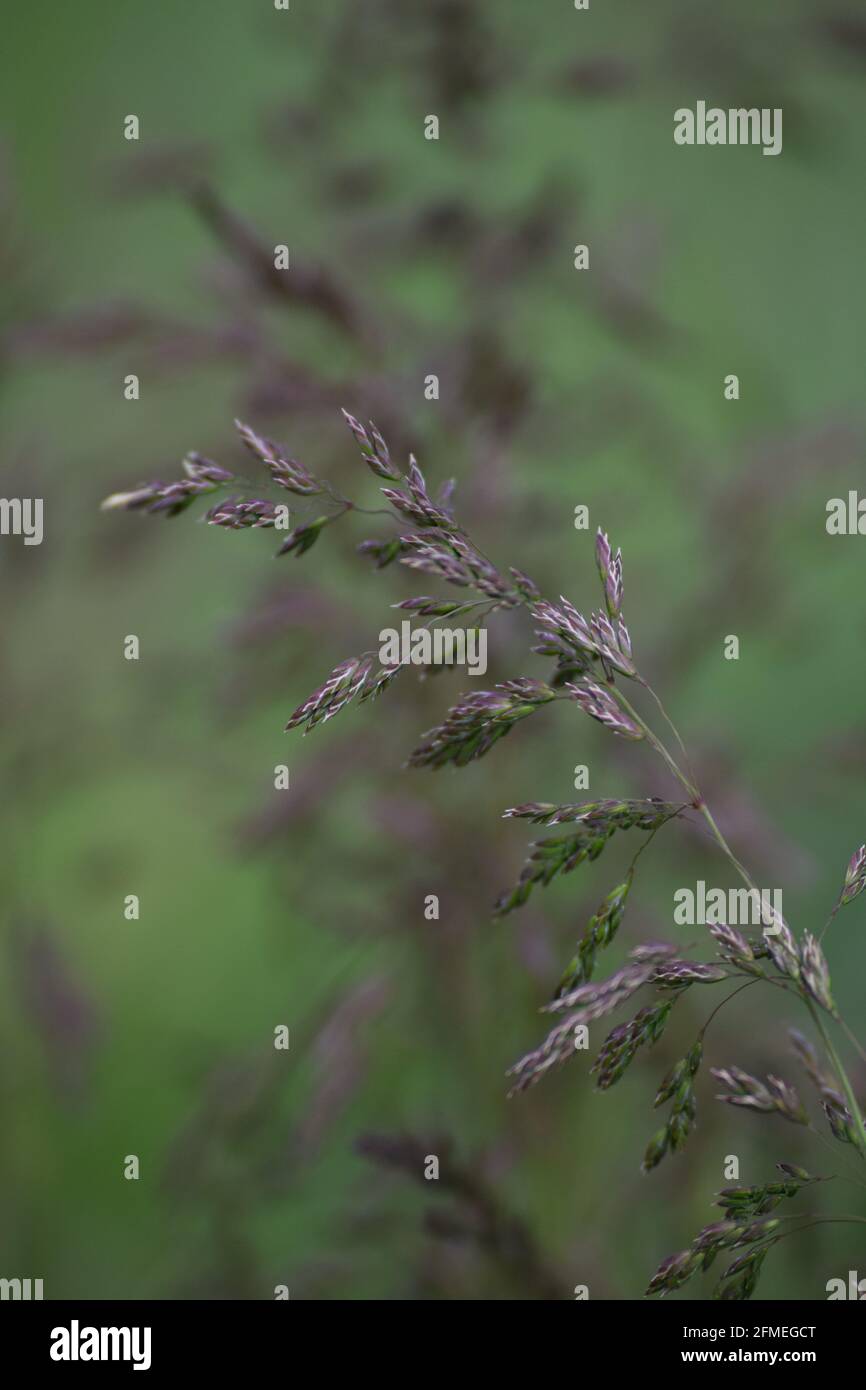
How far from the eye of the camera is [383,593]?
38.3 inches

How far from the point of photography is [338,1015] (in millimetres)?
772

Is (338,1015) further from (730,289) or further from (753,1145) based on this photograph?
(730,289)

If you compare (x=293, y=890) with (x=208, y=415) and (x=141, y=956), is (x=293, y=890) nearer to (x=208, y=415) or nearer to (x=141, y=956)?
(x=141, y=956)

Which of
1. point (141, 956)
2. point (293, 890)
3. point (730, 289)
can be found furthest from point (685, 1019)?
point (730, 289)

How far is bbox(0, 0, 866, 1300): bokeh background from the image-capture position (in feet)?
2.68

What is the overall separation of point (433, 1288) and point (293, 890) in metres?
0.33

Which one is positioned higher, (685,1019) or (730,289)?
(730,289)

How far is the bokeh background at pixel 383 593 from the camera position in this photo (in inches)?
32.2

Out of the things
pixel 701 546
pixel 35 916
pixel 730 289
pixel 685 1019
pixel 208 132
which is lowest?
pixel 685 1019

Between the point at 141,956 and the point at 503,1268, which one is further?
the point at 141,956

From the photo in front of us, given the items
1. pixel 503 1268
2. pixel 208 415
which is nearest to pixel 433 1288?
pixel 503 1268
